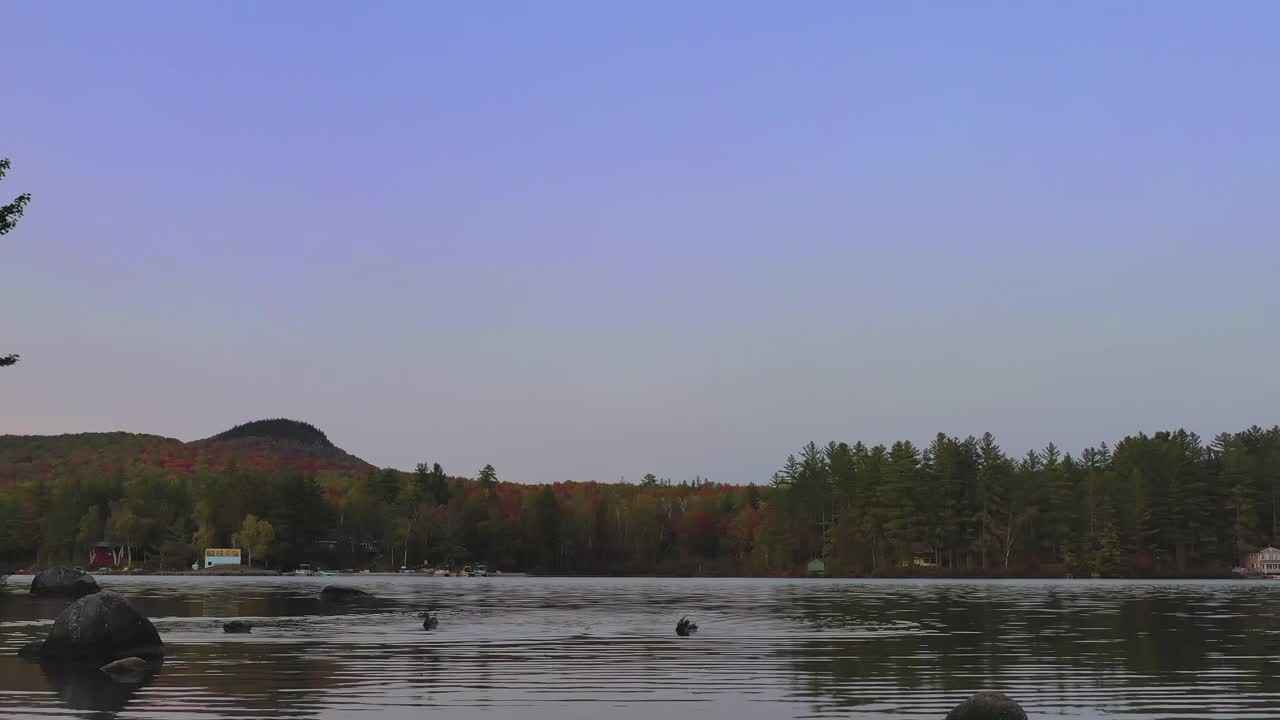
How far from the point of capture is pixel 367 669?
33.4 metres

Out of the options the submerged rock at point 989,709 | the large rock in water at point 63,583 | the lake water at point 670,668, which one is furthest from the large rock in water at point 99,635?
the large rock in water at point 63,583

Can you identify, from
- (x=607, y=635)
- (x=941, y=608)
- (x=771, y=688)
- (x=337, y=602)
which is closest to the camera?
(x=771, y=688)

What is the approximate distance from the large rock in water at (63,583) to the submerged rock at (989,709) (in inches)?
3456

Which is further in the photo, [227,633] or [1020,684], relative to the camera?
[227,633]

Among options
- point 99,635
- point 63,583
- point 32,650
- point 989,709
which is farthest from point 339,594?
point 989,709

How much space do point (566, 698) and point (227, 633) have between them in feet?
85.2

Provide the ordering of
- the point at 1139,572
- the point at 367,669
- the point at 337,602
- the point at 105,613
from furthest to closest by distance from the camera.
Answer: the point at 1139,572 → the point at 337,602 → the point at 105,613 → the point at 367,669

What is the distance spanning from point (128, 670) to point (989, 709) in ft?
73.9

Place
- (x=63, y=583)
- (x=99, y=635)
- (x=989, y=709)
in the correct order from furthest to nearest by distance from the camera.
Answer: (x=63, y=583)
(x=99, y=635)
(x=989, y=709)

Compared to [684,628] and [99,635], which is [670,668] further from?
[99,635]

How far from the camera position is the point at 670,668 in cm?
3372

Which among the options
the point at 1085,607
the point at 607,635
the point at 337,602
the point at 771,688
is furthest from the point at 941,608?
the point at 771,688

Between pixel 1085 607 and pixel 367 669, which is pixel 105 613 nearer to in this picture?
pixel 367 669

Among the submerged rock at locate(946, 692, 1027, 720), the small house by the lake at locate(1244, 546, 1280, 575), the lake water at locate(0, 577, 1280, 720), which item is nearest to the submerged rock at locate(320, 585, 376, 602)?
the lake water at locate(0, 577, 1280, 720)
